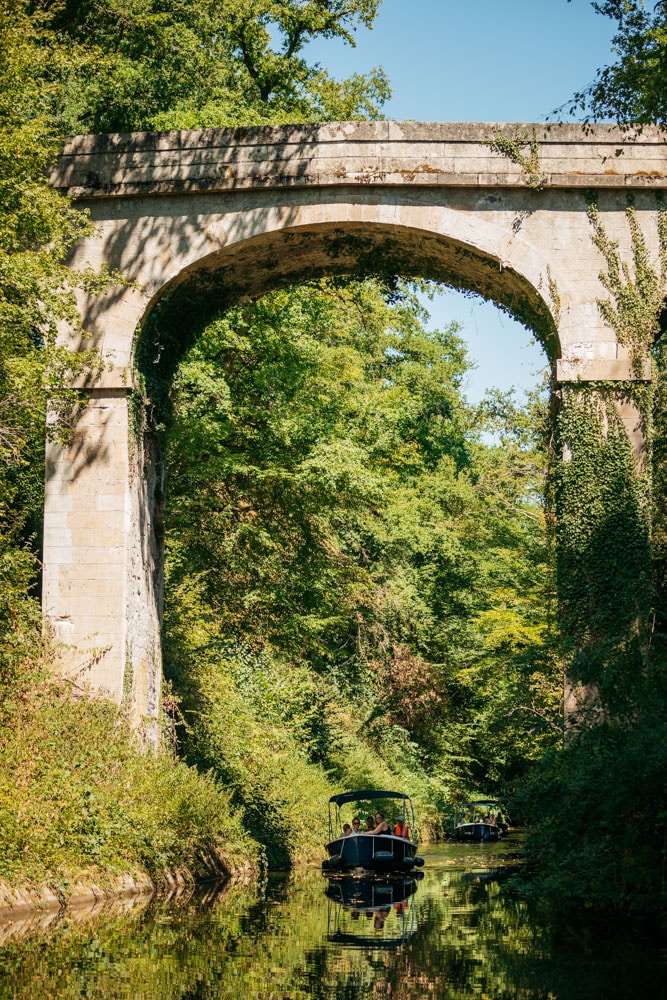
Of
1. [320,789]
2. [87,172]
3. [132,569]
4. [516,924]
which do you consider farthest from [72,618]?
[320,789]

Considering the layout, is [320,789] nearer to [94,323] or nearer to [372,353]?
[94,323]

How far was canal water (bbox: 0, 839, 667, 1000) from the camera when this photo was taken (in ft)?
22.7

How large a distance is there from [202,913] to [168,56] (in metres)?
19.2

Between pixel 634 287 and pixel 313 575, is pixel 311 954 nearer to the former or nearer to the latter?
pixel 634 287

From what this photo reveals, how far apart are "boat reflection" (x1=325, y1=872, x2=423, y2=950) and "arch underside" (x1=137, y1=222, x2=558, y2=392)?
22.5 ft

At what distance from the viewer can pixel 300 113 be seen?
2623 cm

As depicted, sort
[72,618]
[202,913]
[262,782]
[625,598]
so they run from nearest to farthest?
1. [202,913]
2. [625,598]
3. [72,618]
4. [262,782]

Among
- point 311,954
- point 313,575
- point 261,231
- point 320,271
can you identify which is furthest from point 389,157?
point 311,954

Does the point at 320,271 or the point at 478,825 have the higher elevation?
the point at 320,271

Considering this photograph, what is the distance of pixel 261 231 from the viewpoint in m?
15.2

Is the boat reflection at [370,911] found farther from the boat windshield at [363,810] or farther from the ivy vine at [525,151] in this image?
the ivy vine at [525,151]

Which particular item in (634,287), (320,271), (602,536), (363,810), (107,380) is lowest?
(363,810)

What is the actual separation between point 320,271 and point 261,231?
197cm

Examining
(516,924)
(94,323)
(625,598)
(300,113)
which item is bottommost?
(516,924)
